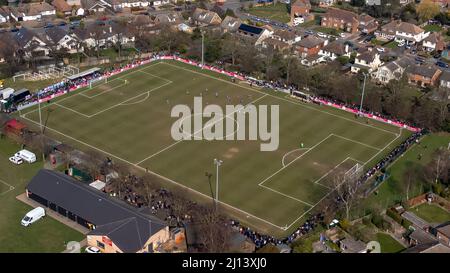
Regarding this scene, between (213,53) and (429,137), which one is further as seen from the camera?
(213,53)

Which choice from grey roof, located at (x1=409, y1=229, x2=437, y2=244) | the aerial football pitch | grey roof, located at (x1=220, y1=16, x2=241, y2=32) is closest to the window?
the aerial football pitch

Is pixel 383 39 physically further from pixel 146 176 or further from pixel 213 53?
pixel 146 176

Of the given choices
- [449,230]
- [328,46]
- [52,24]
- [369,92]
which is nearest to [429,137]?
[369,92]

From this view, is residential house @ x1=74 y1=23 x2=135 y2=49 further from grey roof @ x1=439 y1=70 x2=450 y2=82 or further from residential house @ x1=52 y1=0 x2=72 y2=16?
grey roof @ x1=439 y1=70 x2=450 y2=82

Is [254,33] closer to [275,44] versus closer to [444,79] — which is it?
[275,44]

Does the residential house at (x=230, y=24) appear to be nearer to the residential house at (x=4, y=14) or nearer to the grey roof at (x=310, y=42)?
the grey roof at (x=310, y=42)

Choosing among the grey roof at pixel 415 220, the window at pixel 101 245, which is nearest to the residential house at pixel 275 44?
the grey roof at pixel 415 220

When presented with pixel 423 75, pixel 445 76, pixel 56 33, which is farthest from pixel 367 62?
pixel 56 33
